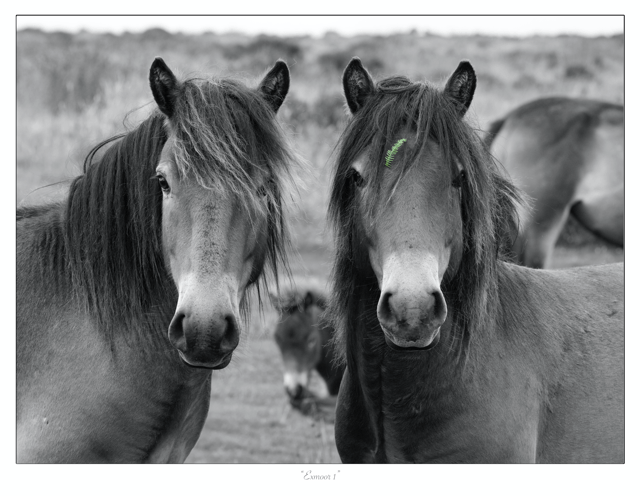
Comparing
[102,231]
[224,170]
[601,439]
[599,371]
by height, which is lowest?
[601,439]

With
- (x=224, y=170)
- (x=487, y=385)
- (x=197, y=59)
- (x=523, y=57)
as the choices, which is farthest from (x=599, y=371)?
(x=197, y=59)

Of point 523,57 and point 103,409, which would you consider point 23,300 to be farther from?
point 523,57

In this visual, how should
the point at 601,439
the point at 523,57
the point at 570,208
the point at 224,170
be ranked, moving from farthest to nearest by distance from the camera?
the point at 523,57 < the point at 570,208 < the point at 601,439 < the point at 224,170

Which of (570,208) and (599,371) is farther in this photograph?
(570,208)

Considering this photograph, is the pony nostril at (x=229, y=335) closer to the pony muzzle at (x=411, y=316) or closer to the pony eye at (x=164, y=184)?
the pony muzzle at (x=411, y=316)

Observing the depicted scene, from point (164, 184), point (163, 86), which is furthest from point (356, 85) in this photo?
point (164, 184)

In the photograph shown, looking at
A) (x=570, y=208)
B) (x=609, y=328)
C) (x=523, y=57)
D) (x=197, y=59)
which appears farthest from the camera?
(x=197, y=59)

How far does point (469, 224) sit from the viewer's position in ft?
10.5

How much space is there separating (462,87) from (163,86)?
1.34 metres

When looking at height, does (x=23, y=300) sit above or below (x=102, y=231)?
below

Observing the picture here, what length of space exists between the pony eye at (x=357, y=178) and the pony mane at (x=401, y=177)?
28 millimetres

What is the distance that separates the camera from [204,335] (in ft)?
8.55

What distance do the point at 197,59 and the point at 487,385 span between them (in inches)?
414

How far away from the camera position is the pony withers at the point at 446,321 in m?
3.02
